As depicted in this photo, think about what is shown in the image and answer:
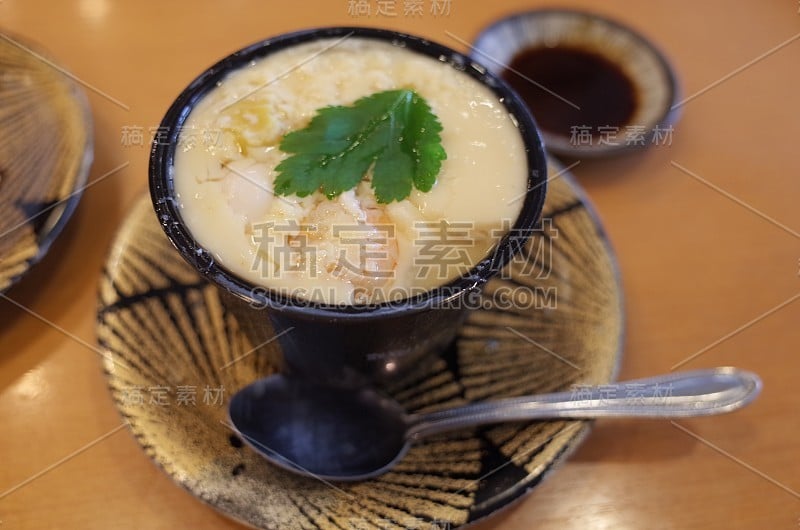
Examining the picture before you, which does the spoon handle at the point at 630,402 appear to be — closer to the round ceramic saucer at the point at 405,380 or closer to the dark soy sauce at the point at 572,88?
the round ceramic saucer at the point at 405,380

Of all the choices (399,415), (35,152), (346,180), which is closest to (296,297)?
(346,180)

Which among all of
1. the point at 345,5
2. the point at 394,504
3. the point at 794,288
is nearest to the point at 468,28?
the point at 345,5

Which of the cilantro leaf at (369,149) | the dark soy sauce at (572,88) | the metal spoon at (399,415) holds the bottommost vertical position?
the metal spoon at (399,415)

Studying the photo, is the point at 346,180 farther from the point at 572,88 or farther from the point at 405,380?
the point at 572,88

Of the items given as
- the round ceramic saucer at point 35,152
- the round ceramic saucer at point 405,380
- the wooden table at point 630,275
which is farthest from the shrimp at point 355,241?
the round ceramic saucer at point 35,152

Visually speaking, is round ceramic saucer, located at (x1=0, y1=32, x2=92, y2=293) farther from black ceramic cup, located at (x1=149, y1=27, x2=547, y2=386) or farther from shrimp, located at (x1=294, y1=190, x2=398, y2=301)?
shrimp, located at (x1=294, y1=190, x2=398, y2=301)

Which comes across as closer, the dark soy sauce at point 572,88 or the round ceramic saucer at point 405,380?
the round ceramic saucer at point 405,380

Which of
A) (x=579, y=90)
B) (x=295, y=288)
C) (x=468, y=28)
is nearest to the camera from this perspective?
→ (x=295, y=288)

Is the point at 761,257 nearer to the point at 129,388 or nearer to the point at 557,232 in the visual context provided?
the point at 557,232
